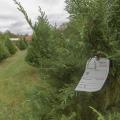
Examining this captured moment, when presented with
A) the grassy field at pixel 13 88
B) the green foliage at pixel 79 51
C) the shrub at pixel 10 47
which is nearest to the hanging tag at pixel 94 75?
the green foliage at pixel 79 51

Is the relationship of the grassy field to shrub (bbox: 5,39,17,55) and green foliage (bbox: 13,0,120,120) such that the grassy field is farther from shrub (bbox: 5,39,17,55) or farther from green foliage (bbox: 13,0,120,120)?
shrub (bbox: 5,39,17,55)

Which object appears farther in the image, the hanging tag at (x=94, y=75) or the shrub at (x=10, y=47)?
the shrub at (x=10, y=47)

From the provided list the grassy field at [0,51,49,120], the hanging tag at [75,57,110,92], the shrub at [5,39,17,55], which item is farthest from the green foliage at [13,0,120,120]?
the shrub at [5,39,17,55]

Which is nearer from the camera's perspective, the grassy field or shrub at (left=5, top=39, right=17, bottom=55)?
the grassy field

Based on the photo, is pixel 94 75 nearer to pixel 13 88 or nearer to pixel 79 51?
pixel 79 51

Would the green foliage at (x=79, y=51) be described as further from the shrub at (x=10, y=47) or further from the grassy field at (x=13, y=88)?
the shrub at (x=10, y=47)

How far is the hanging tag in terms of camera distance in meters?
2.37

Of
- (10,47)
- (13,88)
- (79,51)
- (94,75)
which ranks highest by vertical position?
(79,51)

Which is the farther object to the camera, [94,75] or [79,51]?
[79,51]

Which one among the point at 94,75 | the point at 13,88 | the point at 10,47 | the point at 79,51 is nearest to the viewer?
the point at 94,75

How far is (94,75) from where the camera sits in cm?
244

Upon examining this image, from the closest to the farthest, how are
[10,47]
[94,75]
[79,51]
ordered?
[94,75] < [79,51] < [10,47]

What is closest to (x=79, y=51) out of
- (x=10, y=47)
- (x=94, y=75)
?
(x=94, y=75)

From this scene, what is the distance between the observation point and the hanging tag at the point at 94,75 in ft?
7.78
